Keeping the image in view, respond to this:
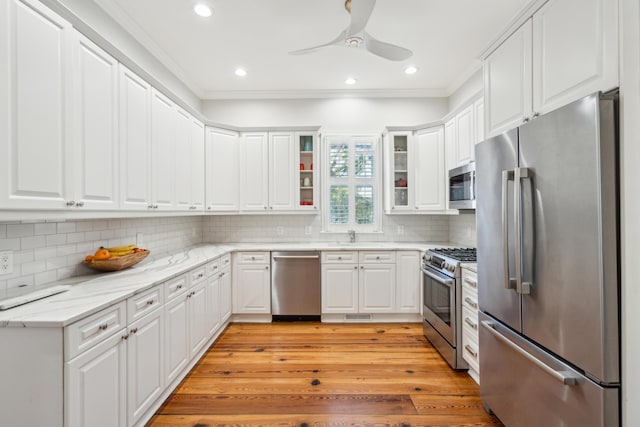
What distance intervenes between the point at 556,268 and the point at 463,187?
1767mm

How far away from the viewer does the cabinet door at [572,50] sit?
3.94 feet

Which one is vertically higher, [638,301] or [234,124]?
[234,124]

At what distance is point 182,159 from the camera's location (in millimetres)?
3045

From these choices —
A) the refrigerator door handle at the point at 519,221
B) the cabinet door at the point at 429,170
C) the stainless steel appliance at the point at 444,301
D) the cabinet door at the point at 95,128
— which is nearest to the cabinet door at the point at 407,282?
the stainless steel appliance at the point at 444,301

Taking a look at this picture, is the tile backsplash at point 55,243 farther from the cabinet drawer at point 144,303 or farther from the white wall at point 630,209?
the white wall at point 630,209

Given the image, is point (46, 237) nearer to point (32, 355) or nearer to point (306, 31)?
point (32, 355)

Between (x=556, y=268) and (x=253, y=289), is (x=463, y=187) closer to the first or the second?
(x=556, y=268)

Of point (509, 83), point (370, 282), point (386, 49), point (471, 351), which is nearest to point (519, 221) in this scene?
point (509, 83)

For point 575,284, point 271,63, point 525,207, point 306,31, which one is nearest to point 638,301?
point 575,284

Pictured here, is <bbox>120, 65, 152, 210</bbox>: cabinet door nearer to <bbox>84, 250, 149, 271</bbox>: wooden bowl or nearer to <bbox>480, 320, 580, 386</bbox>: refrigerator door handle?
<bbox>84, 250, 149, 271</bbox>: wooden bowl

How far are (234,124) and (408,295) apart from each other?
11.2 feet

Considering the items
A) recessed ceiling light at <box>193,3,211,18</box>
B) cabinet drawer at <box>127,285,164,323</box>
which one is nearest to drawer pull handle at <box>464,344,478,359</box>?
cabinet drawer at <box>127,285,164,323</box>

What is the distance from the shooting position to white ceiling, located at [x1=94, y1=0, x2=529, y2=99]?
2402mm

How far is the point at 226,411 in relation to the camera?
206cm
